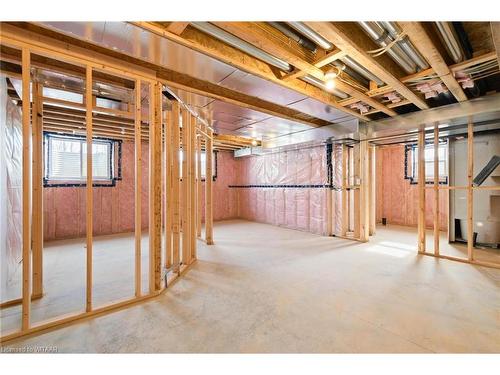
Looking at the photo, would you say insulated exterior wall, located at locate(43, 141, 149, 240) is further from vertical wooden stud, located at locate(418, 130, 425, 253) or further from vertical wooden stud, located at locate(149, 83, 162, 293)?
vertical wooden stud, located at locate(418, 130, 425, 253)

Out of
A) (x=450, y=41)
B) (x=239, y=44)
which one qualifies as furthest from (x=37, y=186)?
(x=450, y=41)

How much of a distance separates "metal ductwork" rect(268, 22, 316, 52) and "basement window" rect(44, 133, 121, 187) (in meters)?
5.06

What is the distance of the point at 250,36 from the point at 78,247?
4.53 metres

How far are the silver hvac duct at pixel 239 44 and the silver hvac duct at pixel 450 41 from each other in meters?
1.23

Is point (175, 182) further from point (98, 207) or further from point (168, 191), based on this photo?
point (98, 207)

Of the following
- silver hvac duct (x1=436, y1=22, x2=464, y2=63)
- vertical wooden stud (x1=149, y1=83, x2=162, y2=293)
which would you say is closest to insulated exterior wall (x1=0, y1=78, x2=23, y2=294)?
vertical wooden stud (x1=149, y1=83, x2=162, y2=293)

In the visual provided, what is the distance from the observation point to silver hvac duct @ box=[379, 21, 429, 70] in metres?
1.68

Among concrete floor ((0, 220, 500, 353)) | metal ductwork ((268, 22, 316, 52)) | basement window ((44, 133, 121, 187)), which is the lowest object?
concrete floor ((0, 220, 500, 353))

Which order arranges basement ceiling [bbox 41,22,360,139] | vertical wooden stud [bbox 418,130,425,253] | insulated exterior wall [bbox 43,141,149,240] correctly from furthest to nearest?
insulated exterior wall [bbox 43,141,149,240] → vertical wooden stud [bbox 418,130,425,253] → basement ceiling [bbox 41,22,360,139]

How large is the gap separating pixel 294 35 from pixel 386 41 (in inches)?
30.0

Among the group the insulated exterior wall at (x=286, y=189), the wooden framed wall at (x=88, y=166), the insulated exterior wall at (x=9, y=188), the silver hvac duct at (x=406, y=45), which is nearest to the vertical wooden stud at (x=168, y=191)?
the wooden framed wall at (x=88, y=166)

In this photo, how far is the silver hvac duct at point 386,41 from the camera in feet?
5.46

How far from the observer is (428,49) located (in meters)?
1.82

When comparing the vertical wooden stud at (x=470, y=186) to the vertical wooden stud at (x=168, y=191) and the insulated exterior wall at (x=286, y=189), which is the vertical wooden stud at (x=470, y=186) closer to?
the insulated exterior wall at (x=286, y=189)
